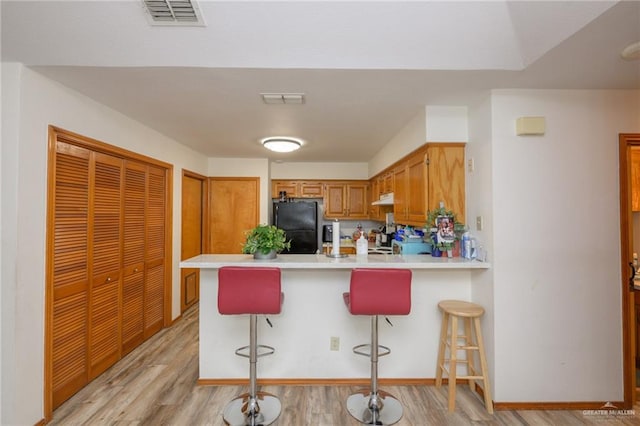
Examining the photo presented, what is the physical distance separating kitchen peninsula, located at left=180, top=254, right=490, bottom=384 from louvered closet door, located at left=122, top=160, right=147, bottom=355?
971 millimetres

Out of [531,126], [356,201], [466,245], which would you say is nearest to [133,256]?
[466,245]

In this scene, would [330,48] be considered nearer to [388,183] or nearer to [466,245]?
[466,245]

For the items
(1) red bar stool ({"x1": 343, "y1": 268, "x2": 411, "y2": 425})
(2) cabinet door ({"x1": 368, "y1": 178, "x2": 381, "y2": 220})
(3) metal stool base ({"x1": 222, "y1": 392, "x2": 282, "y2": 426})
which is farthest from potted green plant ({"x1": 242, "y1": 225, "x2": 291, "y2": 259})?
(2) cabinet door ({"x1": 368, "y1": 178, "x2": 381, "y2": 220})

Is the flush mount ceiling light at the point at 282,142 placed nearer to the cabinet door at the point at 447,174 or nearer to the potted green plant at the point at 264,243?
the potted green plant at the point at 264,243

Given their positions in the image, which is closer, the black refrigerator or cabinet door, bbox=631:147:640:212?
cabinet door, bbox=631:147:640:212

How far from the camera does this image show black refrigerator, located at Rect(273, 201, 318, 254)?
185 inches

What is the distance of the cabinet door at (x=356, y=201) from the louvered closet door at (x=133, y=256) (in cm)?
313

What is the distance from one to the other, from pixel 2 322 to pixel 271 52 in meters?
2.25

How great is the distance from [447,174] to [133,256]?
306cm

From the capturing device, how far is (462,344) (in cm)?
242

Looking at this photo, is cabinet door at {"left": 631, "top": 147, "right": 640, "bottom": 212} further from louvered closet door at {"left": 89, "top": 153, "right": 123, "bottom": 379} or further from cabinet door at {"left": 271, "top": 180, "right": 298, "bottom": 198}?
louvered closet door at {"left": 89, "top": 153, "right": 123, "bottom": 379}

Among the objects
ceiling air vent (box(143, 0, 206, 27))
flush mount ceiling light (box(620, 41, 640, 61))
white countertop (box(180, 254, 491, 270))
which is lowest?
white countertop (box(180, 254, 491, 270))

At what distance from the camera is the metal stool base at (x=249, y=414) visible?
195 cm

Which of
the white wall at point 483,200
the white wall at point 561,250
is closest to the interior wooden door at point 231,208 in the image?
the white wall at point 483,200
